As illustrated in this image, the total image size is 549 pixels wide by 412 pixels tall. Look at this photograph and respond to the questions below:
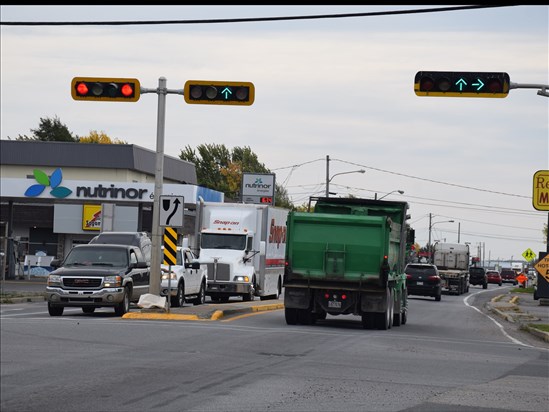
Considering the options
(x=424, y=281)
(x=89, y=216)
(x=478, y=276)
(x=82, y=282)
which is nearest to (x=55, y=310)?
(x=82, y=282)

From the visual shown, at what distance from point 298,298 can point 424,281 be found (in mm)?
27037

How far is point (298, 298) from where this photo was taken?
1040 inches

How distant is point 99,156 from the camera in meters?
77.2

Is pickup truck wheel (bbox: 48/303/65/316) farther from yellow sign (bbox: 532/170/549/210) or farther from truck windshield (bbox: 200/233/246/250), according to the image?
yellow sign (bbox: 532/170/549/210)

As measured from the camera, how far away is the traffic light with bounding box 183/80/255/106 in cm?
2586

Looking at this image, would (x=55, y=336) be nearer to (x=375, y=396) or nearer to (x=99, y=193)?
(x=375, y=396)

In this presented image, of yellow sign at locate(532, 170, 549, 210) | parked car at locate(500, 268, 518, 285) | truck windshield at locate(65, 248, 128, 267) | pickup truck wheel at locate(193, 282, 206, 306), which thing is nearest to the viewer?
truck windshield at locate(65, 248, 128, 267)

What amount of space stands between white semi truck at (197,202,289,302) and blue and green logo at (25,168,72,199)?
80.2ft

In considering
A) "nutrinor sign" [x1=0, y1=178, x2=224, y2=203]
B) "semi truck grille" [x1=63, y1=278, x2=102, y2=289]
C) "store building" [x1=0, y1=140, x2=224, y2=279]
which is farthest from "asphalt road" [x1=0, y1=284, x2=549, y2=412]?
"nutrinor sign" [x1=0, y1=178, x2=224, y2=203]

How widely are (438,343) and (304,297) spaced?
463 cm

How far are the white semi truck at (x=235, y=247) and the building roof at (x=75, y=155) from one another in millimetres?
37678

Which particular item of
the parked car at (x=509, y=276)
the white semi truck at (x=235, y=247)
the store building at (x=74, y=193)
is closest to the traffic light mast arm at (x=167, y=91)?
the white semi truck at (x=235, y=247)

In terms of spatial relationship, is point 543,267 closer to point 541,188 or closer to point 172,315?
point 541,188

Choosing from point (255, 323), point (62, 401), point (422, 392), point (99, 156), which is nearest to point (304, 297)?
point (255, 323)
